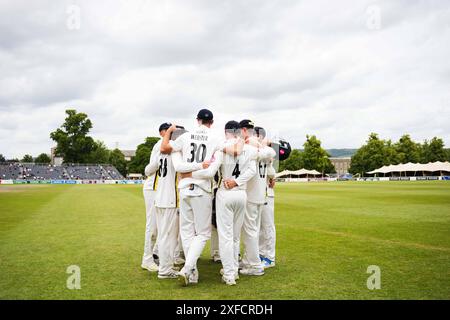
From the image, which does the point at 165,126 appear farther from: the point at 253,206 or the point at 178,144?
the point at 253,206

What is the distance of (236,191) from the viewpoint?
6449 millimetres

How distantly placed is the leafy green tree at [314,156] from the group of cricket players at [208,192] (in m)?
93.7

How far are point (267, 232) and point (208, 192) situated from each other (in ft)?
6.60

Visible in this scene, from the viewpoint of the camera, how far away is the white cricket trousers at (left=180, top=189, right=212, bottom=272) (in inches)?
250

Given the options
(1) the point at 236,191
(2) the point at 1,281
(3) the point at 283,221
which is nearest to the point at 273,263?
(1) the point at 236,191

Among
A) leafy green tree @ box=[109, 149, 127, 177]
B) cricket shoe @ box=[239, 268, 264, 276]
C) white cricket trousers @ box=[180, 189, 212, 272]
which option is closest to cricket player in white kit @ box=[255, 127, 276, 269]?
cricket shoe @ box=[239, 268, 264, 276]

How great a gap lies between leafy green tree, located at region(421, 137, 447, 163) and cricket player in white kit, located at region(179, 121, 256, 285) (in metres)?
108

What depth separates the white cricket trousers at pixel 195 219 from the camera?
6.36m

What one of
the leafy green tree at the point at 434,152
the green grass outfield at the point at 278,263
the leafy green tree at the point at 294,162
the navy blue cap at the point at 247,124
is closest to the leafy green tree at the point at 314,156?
the leafy green tree at the point at 294,162

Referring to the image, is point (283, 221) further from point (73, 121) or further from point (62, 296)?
point (73, 121)

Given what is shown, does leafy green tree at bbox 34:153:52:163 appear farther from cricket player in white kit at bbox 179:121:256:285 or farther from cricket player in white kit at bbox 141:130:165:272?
cricket player in white kit at bbox 179:121:256:285

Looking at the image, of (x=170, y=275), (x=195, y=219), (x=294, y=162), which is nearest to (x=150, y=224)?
(x=170, y=275)

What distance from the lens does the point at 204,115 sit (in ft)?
21.7
